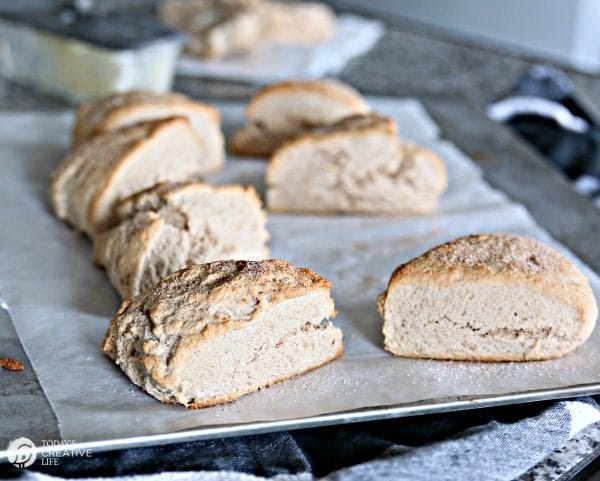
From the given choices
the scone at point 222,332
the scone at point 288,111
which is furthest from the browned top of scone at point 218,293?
the scone at point 288,111

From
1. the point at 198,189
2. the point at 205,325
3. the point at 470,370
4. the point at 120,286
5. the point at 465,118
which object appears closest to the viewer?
the point at 205,325

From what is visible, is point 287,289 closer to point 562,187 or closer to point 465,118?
point 562,187

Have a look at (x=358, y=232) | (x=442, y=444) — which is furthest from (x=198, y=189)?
(x=442, y=444)

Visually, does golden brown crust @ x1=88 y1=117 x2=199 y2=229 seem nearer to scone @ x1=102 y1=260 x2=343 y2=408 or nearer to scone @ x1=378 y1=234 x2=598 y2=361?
scone @ x1=102 y1=260 x2=343 y2=408

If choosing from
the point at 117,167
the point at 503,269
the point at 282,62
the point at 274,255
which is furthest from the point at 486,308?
the point at 282,62

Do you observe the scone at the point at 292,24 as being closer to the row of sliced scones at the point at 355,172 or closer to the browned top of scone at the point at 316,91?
the browned top of scone at the point at 316,91

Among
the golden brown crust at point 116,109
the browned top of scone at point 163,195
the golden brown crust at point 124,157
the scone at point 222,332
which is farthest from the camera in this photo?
the golden brown crust at point 116,109

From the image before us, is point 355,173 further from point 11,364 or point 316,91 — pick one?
point 11,364
